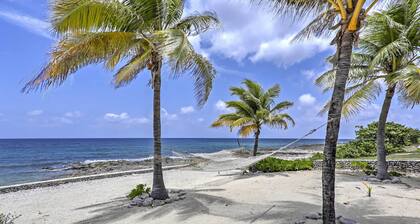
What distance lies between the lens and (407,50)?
8.53 m

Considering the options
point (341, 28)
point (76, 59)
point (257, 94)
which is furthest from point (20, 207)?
point (257, 94)

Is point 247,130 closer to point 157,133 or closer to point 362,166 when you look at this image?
point 362,166

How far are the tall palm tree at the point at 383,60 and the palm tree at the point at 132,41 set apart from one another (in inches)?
176

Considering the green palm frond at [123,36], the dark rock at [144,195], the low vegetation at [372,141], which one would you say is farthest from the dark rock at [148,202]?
the low vegetation at [372,141]

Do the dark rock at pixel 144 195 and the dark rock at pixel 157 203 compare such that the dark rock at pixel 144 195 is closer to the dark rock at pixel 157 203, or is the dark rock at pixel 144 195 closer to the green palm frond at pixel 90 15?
the dark rock at pixel 157 203

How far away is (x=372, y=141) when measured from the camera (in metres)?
17.8

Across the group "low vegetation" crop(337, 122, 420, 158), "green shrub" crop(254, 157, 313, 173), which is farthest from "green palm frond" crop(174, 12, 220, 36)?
"low vegetation" crop(337, 122, 420, 158)

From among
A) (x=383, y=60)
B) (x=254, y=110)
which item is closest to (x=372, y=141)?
(x=254, y=110)

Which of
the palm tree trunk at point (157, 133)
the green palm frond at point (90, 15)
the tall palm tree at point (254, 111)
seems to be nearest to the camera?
the green palm frond at point (90, 15)

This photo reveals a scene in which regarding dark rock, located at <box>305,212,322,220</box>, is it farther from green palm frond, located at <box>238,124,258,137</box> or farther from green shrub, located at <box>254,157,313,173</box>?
green palm frond, located at <box>238,124,258,137</box>

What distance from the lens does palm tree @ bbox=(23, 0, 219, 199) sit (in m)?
5.54

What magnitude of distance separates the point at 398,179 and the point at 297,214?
5756 mm

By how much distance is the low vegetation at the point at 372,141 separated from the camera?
1700 cm

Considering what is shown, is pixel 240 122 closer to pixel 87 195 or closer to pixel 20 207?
pixel 87 195
